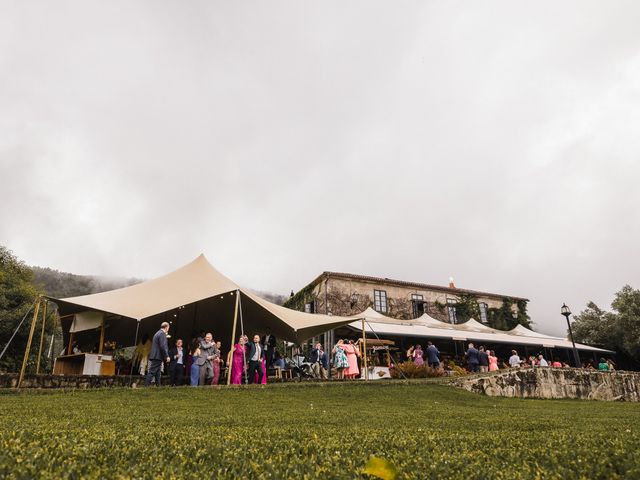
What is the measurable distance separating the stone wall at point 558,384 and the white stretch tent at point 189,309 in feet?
14.2

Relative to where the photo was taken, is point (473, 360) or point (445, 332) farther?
point (445, 332)

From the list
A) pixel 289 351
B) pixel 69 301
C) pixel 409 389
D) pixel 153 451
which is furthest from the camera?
pixel 289 351

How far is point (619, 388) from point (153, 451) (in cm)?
1544

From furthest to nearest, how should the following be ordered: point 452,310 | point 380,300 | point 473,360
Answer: point 452,310, point 380,300, point 473,360

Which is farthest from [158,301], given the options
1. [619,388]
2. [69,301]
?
[619,388]

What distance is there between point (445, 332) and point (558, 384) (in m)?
9.20

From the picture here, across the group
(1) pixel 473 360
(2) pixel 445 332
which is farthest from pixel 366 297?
(1) pixel 473 360

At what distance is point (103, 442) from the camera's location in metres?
2.34

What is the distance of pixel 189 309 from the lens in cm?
1325

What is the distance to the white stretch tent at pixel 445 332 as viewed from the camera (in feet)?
65.7

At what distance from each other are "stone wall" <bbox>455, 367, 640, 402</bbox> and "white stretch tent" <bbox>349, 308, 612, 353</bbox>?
7463 millimetres

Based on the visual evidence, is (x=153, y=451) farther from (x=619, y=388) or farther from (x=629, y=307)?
(x=629, y=307)

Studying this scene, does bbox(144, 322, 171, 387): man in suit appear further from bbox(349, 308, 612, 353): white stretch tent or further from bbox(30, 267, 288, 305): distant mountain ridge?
bbox(30, 267, 288, 305): distant mountain ridge

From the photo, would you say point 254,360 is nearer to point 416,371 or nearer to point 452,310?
point 416,371
